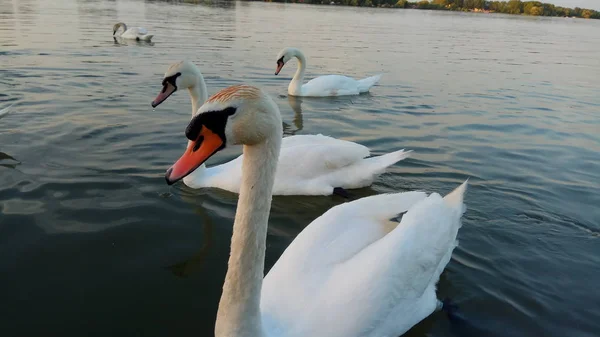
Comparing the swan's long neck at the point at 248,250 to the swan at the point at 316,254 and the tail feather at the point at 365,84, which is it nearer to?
the swan at the point at 316,254

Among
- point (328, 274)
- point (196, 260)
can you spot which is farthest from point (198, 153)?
point (196, 260)

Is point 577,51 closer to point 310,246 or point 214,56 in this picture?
point 214,56

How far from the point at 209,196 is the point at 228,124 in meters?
3.74

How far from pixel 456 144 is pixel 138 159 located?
217 inches

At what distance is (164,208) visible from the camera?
5.88 metres

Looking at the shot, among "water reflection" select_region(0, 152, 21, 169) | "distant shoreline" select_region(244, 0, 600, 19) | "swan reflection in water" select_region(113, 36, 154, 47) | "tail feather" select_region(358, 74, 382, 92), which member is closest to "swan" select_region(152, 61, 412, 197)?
"water reflection" select_region(0, 152, 21, 169)

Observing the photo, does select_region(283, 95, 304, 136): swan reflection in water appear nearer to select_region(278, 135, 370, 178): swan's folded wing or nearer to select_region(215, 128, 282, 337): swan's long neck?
select_region(278, 135, 370, 178): swan's folded wing

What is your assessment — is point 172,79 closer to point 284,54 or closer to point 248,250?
point 248,250

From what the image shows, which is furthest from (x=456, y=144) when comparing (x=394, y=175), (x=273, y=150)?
(x=273, y=150)

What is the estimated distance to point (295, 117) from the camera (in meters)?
11.3

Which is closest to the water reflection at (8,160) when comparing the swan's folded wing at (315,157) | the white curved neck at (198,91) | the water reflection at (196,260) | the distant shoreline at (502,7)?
the white curved neck at (198,91)

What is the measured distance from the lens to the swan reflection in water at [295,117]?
33.5 ft

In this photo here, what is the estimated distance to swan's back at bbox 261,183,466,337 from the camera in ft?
10.9

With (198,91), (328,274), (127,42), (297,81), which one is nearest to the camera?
(328,274)
